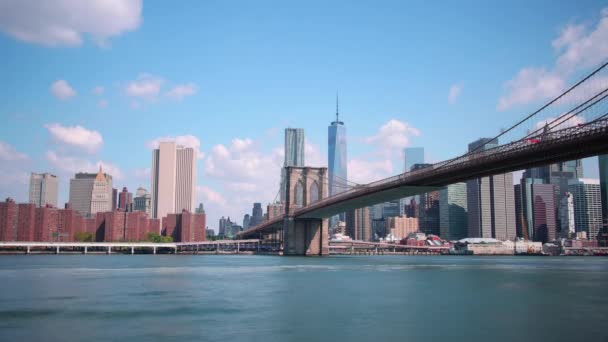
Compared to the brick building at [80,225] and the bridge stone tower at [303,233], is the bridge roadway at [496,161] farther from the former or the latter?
the brick building at [80,225]

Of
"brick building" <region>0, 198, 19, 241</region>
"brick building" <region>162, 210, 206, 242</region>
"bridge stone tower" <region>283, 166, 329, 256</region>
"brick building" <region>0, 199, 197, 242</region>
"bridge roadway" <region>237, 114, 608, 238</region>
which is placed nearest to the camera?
"bridge roadway" <region>237, 114, 608, 238</region>

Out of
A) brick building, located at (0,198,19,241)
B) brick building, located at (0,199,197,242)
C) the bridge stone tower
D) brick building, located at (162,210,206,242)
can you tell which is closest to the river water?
the bridge stone tower

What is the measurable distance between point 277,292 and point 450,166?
23.9m

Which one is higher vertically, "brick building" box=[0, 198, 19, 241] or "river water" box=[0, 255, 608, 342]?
"brick building" box=[0, 198, 19, 241]

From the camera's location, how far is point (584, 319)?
20.2m

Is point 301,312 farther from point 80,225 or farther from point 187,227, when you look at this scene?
point 187,227

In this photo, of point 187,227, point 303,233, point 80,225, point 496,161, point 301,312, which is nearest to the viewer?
point 301,312

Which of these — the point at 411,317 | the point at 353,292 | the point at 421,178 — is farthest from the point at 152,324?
the point at 421,178

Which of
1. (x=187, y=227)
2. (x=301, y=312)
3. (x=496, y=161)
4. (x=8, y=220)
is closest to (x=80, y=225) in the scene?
(x=8, y=220)

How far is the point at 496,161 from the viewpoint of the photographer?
41.5 meters

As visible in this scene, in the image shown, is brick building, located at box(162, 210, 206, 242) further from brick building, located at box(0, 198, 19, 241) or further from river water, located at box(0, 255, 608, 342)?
river water, located at box(0, 255, 608, 342)

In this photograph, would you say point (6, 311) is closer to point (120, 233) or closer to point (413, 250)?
point (120, 233)

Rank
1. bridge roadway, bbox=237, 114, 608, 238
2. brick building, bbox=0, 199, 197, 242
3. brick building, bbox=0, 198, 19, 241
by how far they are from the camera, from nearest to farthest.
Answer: bridge roadway, bbox=237, 114, 608, 238
brick building, bbox=0, 198, 19, 241
brick building, bbox=0, 199, 197, 242

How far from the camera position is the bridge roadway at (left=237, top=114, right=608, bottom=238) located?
33.6 metres
